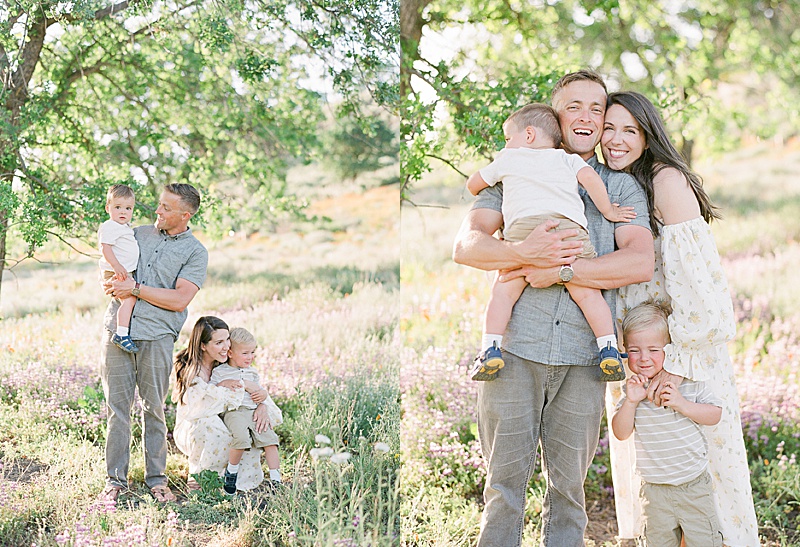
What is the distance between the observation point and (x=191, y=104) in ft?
18.2

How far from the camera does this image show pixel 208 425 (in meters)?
4.09

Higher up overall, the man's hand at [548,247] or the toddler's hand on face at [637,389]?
the man's hand at [548,247]

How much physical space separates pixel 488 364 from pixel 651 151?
4.30ft

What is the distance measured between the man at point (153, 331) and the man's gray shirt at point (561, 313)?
1567 mm

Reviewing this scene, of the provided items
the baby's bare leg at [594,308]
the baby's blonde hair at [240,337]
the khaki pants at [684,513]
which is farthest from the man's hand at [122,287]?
the khaki pants at [684,513]

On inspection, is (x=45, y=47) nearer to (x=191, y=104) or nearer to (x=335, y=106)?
(x=191, y=104)

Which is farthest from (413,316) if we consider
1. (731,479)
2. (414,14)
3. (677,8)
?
(677,8)

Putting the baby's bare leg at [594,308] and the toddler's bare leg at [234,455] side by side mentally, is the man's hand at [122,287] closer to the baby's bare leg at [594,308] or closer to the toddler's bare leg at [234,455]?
the toddler's bare leg at [234,455]

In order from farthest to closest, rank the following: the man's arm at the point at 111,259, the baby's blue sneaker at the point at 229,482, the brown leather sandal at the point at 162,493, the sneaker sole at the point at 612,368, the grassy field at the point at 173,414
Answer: the baby's blue sneaker at the point at 229,482
the brown leather sandal at the point at 162,493
the man's arm at the point at 111,259
the grassy field at the point at 173,414
the sneaker sole at the point at 612,368

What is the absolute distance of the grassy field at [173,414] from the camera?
3492 mm

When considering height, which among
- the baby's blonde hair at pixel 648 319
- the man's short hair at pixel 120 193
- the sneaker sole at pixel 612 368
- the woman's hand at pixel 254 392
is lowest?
the woman's hand at pixel 254 392

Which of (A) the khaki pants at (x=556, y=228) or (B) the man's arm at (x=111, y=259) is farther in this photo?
(B) the man's arm at (x=111, y=259)

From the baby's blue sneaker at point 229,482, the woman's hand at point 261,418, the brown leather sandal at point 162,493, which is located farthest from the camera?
the woman's hand at point 261,418

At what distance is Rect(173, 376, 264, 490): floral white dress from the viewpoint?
161 inches
